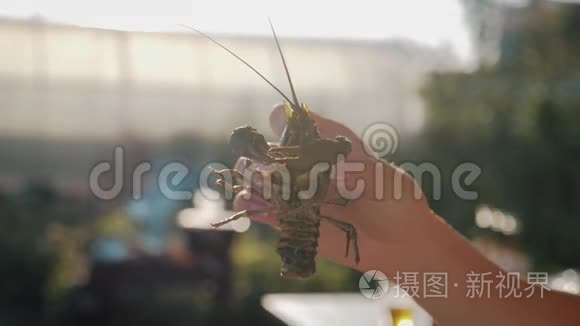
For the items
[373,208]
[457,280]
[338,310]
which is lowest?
[338,310]

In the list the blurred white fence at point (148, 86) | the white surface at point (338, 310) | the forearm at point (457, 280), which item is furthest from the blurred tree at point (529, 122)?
the forearm at point (457, 280)

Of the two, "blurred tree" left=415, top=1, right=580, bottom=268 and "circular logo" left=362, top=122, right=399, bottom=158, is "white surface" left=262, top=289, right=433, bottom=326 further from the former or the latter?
"blurred tree" left=415, top=1, right=580, bottom=268

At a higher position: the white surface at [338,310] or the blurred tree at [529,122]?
the blurred tree at [529,122]

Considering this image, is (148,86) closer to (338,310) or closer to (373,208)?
(338,310)

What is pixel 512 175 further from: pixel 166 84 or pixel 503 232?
pixel 166 84

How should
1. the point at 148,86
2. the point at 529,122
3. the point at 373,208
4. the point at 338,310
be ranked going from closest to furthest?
the point at 373,208 < the point at 338,310 < the point at 148,86 < the point at 529,122

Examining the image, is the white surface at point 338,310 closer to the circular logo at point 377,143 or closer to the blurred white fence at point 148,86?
the circular logo at point 377,143

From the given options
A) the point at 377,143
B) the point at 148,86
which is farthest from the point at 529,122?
the point at 377,143

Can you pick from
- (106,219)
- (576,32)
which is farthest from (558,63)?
(106,219)

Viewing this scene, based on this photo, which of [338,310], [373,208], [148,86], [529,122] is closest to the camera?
[373,208]
